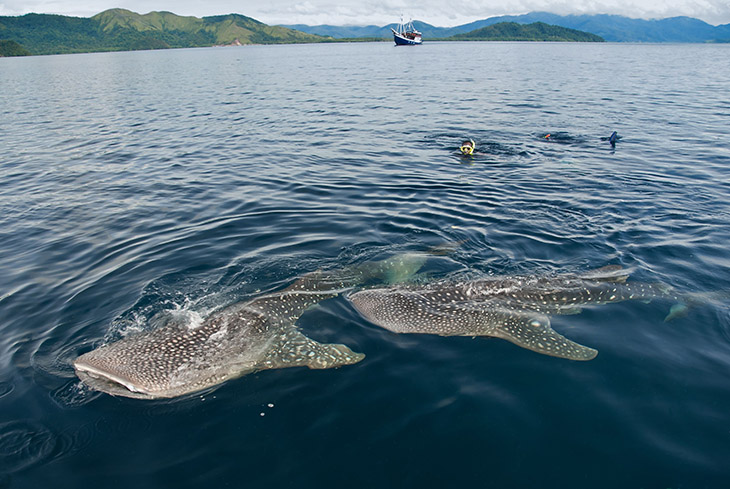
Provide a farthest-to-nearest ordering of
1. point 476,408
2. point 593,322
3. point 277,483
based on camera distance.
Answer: point 593,322, point 476,408, point 277,483

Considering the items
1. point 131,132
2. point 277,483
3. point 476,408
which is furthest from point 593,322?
point 131,132

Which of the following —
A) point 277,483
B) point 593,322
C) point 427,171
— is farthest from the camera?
point 427,171

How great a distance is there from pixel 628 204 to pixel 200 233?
15.3 m

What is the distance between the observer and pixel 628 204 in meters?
15.4

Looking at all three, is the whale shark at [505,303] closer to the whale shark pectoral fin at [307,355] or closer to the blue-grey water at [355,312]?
the blue-grey water at [355,312]

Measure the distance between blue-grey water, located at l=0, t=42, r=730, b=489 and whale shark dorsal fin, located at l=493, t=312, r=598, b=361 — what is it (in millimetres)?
204

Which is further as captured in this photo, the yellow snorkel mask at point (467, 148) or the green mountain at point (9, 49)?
the green mountain at point (9, 49)

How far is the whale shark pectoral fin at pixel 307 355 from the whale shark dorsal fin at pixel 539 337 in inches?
122

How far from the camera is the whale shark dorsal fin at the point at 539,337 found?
792cm

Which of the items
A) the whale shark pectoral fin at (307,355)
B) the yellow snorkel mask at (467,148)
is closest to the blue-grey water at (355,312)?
the whale shark pectoral fin at (307,355)

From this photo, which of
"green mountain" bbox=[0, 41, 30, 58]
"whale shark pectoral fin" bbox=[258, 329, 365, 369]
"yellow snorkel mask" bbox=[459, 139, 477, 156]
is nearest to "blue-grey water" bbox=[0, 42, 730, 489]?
"whale shark pectoral fin" bbox=[258, 329, 365, 369]

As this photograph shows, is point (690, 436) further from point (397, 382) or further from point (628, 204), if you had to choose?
point (628, 204)

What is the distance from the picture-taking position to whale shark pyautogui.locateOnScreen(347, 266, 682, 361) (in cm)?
Result: 850

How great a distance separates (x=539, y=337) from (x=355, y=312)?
3.90 m
